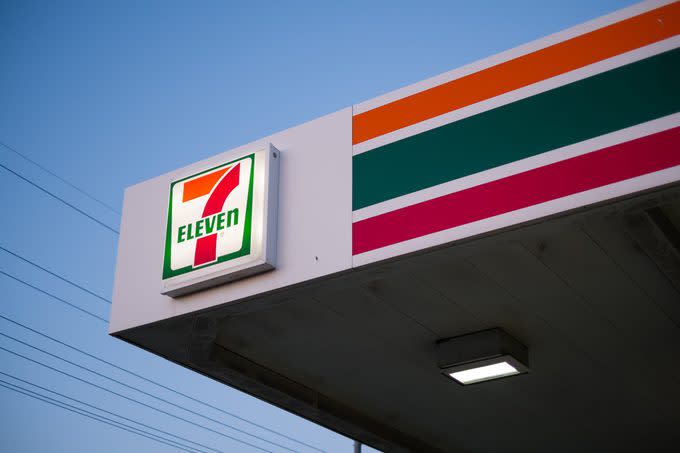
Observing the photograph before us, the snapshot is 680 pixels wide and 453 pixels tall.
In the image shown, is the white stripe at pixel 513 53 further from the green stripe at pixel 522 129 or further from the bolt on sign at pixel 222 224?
the bolt on sign at pixel 222 224

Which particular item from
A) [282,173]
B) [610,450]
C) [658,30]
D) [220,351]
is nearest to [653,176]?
[658,30]

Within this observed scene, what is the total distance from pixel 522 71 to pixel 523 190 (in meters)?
0.77

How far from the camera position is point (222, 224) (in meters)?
5.51

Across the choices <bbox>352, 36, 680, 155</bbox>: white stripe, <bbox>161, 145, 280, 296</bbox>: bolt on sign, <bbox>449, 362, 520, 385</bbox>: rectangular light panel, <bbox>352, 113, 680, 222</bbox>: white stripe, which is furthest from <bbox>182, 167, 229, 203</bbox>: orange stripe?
<bbox>449, 362, 520, 385</bbox>: rectangular light panel

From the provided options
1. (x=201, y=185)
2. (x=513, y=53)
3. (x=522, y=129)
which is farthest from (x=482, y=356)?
(x=201, y=185)

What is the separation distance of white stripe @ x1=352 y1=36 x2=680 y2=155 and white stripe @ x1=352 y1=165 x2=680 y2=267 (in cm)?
71

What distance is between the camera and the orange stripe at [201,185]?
5664mm

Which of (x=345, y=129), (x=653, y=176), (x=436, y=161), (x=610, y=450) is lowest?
(x=610, y=450)

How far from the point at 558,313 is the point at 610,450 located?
2847mm

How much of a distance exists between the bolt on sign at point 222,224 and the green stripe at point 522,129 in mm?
616

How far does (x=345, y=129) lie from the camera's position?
17.5ft

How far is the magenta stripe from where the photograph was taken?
4.15 m

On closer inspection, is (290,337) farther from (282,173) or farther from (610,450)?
(610,450)

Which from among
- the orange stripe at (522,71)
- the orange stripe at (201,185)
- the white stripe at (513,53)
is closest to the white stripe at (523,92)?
the orange stripe at (522,71)
